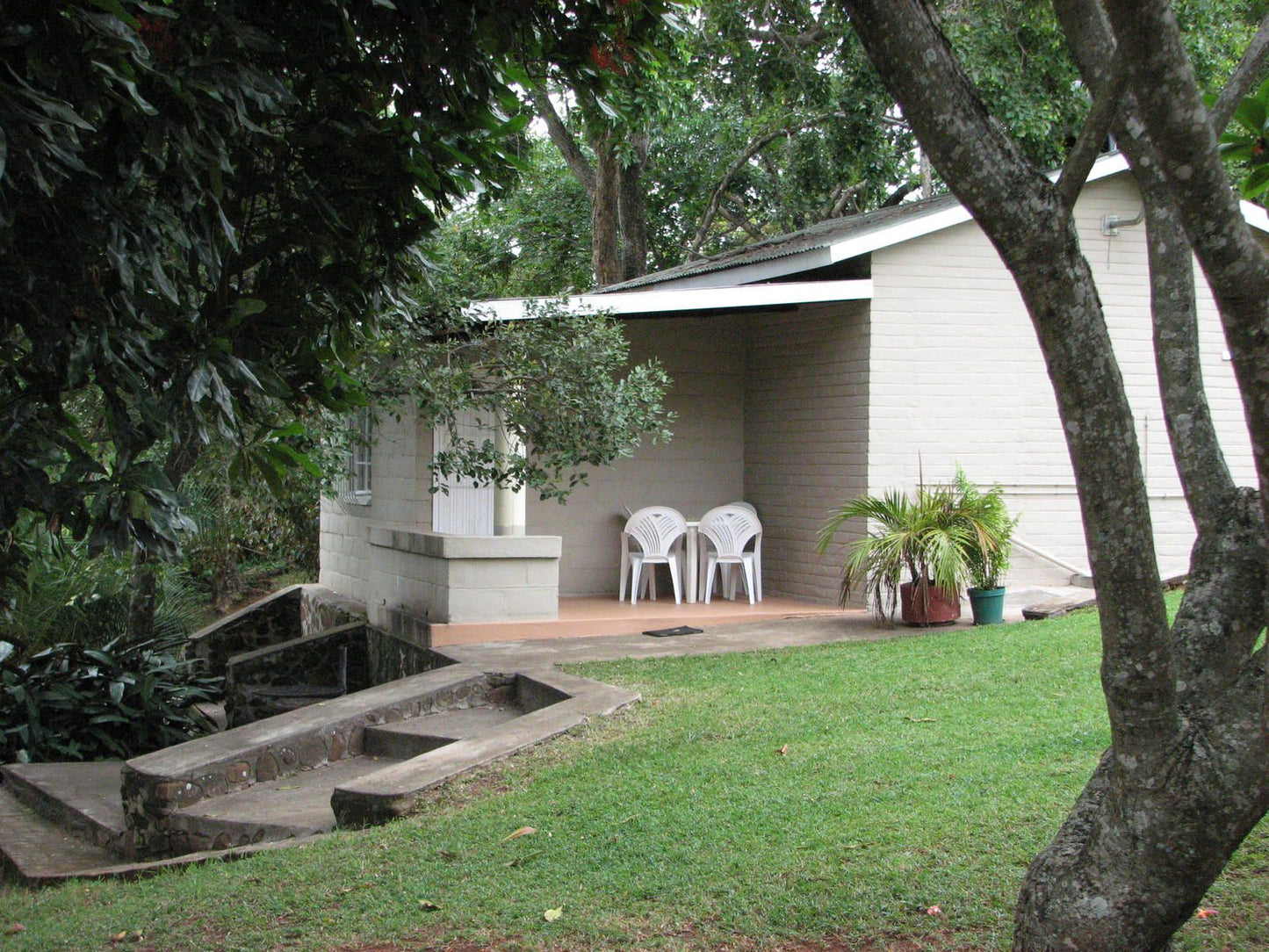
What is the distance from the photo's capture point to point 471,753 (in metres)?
6.68

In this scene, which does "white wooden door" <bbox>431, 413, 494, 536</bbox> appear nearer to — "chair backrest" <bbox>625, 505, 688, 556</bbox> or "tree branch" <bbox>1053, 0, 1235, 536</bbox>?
"chair backrest" <bbox>625, 505, 688, 556</bbox>

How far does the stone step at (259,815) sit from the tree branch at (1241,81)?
494 centimetres

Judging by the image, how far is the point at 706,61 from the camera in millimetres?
16875

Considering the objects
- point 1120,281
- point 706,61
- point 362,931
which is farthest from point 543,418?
point 706,61

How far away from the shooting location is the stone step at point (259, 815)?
21.3ft

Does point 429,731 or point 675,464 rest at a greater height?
point 675,464

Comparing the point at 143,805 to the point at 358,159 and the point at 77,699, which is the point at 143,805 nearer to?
the point at 77,699

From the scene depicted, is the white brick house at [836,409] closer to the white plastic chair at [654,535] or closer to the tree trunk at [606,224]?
the white plastic chair at [654,535]

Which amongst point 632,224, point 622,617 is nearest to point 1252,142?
point 622,617

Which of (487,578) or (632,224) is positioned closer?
(487,578)

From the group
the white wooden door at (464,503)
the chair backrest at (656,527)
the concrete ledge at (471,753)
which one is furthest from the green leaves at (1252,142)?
the chair backrest at (656,527)

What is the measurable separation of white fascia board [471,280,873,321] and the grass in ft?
12.8

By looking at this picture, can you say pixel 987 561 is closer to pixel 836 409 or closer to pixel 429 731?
pixel 836 409

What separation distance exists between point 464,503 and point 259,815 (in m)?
4.67
